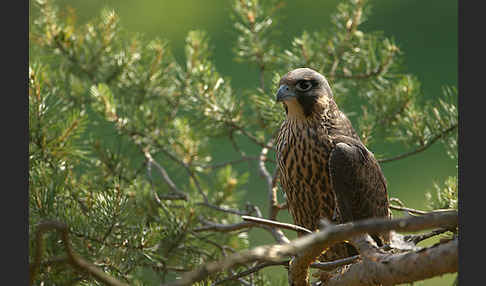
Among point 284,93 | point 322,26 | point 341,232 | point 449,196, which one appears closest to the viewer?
point 341,232

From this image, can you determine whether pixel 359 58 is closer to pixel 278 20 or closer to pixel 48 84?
pixel 278 20

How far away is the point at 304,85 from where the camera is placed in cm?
185

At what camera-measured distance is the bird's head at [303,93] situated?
180 centimetres

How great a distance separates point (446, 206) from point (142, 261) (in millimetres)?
847

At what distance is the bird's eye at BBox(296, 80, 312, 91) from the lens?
1.83 m

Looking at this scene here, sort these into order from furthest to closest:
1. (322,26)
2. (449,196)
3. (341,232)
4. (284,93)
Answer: (322,26) → (284,93) → (449,196) → (341,232)

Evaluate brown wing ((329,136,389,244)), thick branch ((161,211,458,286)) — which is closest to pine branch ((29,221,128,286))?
thick branch ((161,211,458,286))

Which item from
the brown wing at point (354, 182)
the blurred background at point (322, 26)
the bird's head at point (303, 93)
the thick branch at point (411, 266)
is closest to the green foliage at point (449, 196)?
the brown wing at point (354, 182)

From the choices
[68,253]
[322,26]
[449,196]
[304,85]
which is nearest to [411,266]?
[68,253]

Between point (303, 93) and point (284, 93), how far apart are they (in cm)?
9

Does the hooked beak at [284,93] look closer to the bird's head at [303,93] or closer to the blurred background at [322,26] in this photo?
the bird's head at [303,93]

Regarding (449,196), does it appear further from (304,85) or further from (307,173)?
(304,85)

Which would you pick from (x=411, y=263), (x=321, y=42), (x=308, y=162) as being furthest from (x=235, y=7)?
(x=411, y=263)

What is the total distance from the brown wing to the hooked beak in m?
0.20
